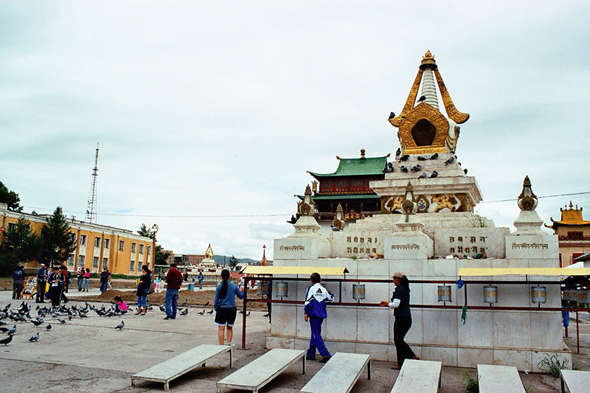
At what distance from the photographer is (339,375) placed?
6.84m

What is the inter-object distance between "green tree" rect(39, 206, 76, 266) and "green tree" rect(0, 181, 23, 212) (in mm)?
7620

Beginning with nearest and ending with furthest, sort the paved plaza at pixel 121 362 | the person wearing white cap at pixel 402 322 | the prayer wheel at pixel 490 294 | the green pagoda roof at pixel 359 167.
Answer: the paved plaza at pixel 121 362, the person wearing white cap at pixel 402 322, the prayer wheel at pixel 490 294, the green pagoda roof at pixel 359 167

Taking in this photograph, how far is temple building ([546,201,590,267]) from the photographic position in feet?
152

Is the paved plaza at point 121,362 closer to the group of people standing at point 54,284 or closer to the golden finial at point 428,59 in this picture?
the group of people standing at point 54,284

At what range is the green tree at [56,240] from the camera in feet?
157

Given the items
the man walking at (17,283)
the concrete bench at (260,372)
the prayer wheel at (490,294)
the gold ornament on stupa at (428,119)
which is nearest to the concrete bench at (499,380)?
the prayer wheel at (490,294)

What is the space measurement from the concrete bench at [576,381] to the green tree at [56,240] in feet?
162

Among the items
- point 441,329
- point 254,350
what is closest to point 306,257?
point 254,350

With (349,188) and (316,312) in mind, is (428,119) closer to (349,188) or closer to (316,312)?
(316,312)

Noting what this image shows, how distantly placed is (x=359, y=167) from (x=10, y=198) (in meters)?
41.0

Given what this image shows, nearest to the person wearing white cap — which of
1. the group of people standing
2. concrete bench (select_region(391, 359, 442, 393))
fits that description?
concrete bench (select_region(391, 359, 442, 393))

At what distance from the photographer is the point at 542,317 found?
8922mm

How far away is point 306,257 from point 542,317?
193 inches

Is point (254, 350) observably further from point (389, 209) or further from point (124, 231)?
point (124, 231)
